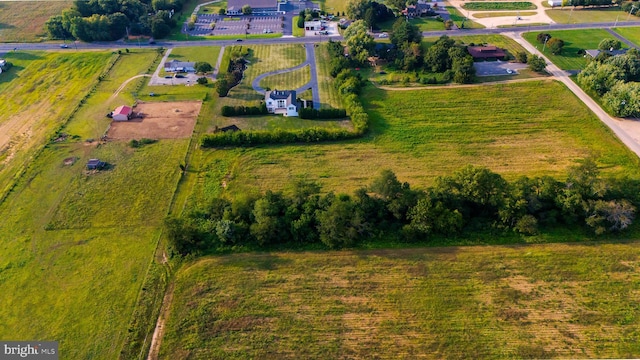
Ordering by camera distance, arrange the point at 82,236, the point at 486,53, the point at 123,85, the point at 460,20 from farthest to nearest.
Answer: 1. the point at 460,20
2. the point at 486,53
3. the point at 123,85
4. the point at 82,236

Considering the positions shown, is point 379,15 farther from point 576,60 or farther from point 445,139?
point 445,139

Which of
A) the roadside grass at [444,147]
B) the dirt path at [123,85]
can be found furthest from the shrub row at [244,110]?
the dirt path at [123,85]

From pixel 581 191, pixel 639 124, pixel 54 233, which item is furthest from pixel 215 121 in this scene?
pixel 639 124

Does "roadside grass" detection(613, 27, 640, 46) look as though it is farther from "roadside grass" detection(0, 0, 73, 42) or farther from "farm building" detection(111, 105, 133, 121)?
"roadside grass" detection(0, 0, 73, 42)

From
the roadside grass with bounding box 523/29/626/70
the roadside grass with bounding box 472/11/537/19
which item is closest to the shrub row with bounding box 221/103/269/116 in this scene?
the roadside grass with bounding box 523/29/626/70

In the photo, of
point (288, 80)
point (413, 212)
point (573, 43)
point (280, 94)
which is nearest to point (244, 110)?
point (280, 94)

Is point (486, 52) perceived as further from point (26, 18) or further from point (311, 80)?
point (26, 18)

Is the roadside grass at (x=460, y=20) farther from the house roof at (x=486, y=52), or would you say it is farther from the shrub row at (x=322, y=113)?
the shrub row at (x=322, y=113)
